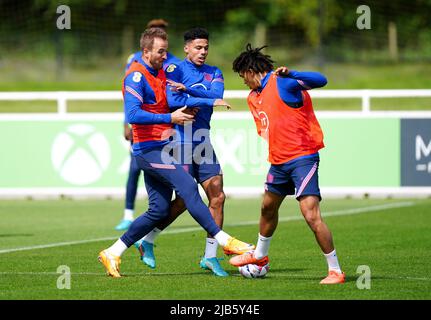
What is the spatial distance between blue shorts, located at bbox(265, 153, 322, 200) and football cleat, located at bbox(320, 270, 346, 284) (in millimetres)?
692

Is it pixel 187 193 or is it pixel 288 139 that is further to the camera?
pixel 187 193

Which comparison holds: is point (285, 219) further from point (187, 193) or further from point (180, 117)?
point (180, 117)

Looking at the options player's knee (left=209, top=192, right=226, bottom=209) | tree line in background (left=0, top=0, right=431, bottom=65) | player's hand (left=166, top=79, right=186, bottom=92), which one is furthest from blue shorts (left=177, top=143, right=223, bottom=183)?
tree line in background (left=0, top=0, right=431, bottom=65)

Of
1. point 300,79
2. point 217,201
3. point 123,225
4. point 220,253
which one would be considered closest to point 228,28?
point 123,225

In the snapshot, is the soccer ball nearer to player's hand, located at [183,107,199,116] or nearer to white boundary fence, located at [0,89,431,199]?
player's hand, located at [183,107,199,116]

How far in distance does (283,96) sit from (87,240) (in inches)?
182

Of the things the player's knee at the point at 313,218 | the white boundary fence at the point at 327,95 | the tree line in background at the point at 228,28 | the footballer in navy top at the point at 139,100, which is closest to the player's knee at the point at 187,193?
the footballer in navy top at the point at 139,100

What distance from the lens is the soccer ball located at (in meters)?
10.1

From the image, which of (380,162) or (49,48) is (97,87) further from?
(380,162)

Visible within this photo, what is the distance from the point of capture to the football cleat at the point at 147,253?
10766mm

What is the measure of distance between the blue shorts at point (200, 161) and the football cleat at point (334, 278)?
1858 mm

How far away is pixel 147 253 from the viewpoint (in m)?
10.9

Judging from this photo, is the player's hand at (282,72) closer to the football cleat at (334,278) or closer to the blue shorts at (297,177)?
the blue shorts at (297,177)

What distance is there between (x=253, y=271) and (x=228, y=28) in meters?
27.8
